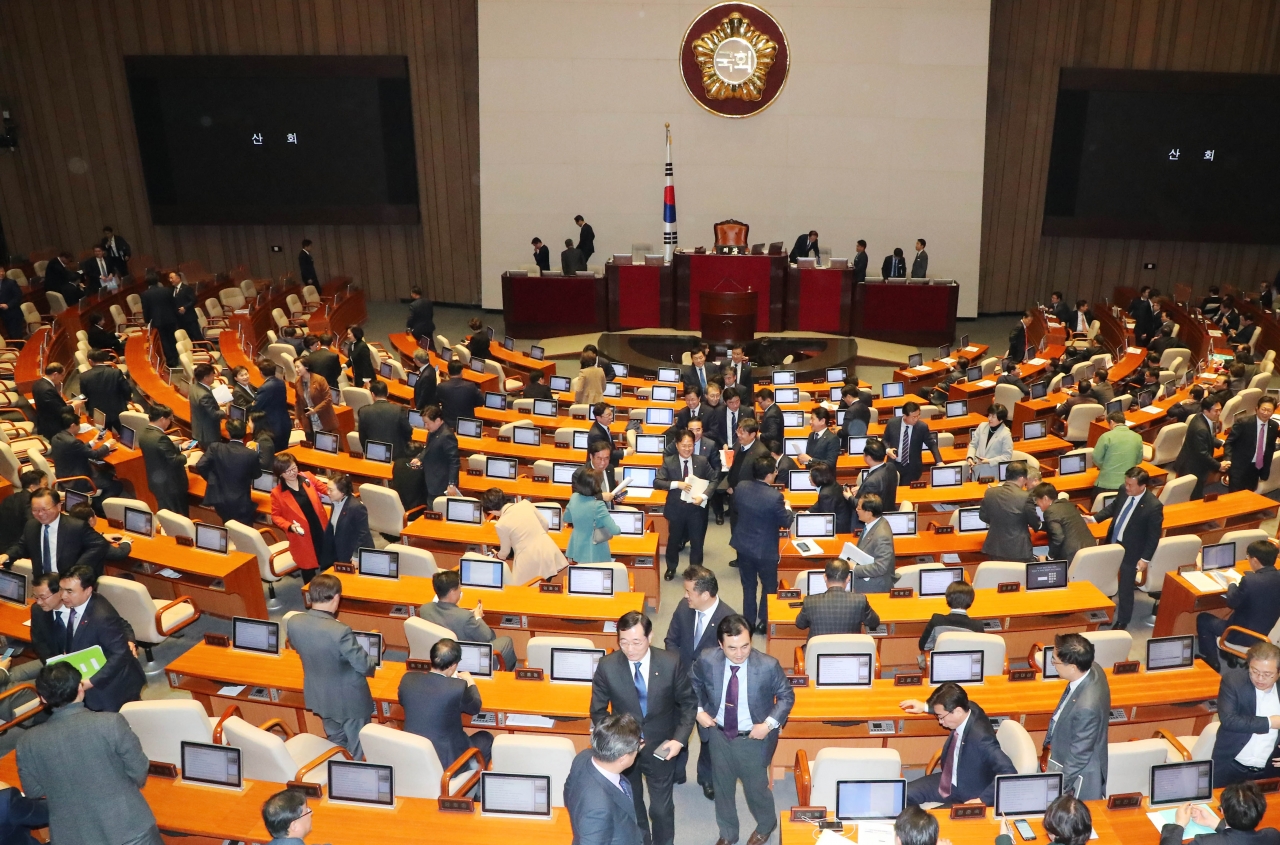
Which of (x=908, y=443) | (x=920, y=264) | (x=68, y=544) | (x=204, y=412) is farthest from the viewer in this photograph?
(x=920, y=264)

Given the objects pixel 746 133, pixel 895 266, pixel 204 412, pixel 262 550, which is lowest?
pixel 262 550

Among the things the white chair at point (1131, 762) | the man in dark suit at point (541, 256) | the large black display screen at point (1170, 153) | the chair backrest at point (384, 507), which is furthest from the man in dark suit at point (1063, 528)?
the large black display screen at point (1170, 153)

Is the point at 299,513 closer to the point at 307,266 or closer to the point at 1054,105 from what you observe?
the point at 307,266

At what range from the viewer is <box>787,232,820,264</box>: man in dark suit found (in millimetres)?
17922

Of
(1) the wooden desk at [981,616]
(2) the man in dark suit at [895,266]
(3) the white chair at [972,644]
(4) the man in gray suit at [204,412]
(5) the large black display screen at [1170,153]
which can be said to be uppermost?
(5) the large black display screen at [1170,153]

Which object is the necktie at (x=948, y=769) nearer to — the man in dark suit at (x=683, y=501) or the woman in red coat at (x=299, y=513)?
the man in dark suit at (x=683, y=501)

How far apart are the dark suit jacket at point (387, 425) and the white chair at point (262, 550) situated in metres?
1.74

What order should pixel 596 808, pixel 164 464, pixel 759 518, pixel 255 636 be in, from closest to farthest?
pixel 596 808
pixel 255 636
pixel 759 518
pixel 164 464

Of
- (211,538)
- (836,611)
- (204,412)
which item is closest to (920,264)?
(204,412)

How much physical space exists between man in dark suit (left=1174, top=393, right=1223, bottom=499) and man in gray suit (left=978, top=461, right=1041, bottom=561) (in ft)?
8.74

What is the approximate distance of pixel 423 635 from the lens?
19.3 feet

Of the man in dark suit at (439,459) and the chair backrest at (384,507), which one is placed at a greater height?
the man in dark suit at (439,459)

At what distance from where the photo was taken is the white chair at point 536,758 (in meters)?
4.91

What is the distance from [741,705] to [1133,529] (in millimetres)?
4093
